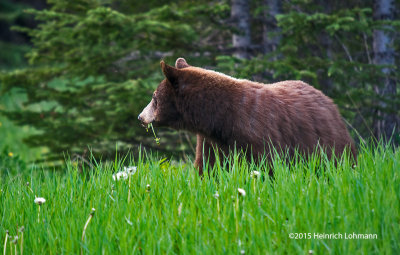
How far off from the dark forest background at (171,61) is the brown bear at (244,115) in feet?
4.25

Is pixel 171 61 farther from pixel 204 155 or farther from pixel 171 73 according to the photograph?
pixel 204 155

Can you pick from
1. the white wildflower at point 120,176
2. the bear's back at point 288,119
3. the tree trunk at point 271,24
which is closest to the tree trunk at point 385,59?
the tree trunk at point 271,24

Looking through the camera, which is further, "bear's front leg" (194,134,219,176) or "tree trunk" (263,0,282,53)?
"tree trunk" (263,0,282,53)

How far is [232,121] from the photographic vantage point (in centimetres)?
393

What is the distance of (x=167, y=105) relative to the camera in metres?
4.37

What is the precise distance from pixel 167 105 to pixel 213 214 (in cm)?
170

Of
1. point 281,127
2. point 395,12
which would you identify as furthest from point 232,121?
point 395,12

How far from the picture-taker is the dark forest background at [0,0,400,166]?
5863 mm

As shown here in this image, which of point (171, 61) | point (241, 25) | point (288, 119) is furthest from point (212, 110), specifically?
point (241, 25)

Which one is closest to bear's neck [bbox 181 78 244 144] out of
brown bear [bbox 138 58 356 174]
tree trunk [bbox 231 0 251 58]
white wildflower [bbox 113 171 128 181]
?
brown bear [bbox 138 58 356 174]

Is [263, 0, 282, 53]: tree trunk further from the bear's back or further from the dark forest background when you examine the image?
the bear's back

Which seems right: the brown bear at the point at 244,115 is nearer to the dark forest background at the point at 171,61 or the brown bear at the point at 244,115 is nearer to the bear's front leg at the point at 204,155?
the bear's front leg at the point at 204,155

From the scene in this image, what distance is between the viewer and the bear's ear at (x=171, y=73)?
4.18 m

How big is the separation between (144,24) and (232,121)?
8.77 ft
